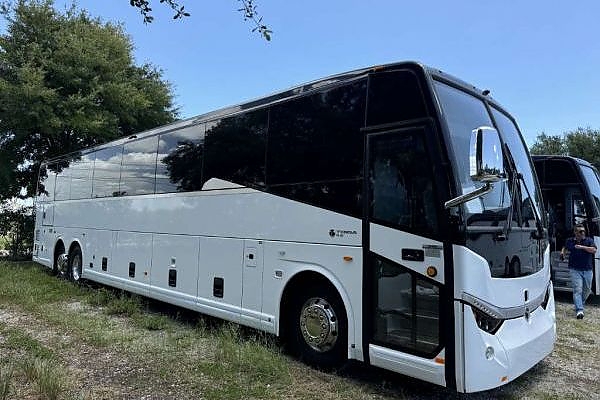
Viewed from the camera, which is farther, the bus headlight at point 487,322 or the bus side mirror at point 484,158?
the bus headlight at point 487,322

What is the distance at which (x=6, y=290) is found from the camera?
1082cm

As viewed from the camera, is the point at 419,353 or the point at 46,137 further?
the point at 46,137

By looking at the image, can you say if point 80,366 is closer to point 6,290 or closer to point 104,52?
point 6,290

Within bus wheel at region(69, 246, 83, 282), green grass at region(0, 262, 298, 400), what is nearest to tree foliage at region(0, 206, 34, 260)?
bus wheel at region(69, 246, 83, 282)

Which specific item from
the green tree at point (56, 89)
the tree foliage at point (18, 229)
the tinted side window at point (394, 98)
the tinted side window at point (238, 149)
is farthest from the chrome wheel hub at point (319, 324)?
the tree foliage at point (18, 229)

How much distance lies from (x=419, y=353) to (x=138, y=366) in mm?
3113

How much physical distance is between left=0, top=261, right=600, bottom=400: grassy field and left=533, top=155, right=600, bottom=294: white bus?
263 cm

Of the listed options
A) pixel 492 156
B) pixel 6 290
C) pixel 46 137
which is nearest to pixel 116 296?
pixel 6 290

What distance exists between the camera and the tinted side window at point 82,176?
11.9 metres

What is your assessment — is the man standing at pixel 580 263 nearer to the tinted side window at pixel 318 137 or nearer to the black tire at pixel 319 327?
the black tire at pixel 319 327

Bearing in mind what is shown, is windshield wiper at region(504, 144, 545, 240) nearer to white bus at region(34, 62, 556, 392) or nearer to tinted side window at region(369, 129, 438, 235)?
white bus at region(34, 62, 556, 392)

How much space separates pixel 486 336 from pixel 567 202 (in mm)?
7812

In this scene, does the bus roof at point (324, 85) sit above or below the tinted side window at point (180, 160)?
above

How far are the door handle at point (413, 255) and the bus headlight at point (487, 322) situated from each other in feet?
2.01
